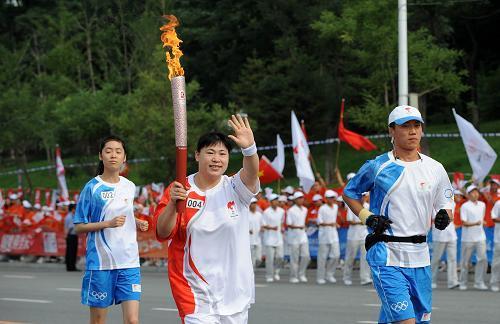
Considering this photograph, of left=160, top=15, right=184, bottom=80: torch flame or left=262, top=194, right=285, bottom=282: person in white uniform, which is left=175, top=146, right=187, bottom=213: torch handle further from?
left=262, top=194, right=285, bottom=282: person in white uniform

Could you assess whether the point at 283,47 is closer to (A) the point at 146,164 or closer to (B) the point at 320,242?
(A) the point at 146,164

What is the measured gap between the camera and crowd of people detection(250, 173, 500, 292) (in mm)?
14781

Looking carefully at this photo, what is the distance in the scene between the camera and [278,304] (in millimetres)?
12406

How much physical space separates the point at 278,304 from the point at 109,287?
4.99m

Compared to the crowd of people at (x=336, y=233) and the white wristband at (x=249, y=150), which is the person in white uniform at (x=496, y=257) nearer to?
the crowd of people at (x=336, y=233)

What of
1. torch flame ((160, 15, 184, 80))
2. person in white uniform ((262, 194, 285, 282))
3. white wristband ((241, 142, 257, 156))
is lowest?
person in white uniform ((262, 194, 285, 282))

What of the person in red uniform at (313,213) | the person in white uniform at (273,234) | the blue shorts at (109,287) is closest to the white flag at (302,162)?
the person in red uniform at (313,213)

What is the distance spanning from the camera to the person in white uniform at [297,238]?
1709cm

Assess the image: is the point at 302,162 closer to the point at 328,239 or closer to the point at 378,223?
the point at 328,239

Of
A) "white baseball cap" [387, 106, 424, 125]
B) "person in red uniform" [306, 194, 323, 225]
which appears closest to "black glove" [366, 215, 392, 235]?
"white baseball cap" [387, 106, 424, 125]

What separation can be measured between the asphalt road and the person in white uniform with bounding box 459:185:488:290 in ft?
1.58

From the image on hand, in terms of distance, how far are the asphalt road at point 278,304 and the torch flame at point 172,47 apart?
5.64 metres

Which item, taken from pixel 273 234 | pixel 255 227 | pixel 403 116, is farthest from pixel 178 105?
pixel 255 227

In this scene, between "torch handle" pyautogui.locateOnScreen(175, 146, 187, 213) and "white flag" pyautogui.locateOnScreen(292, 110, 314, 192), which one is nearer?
"torch handle" pyautogui.locateOnScreen(175, 146, 187, 213)
